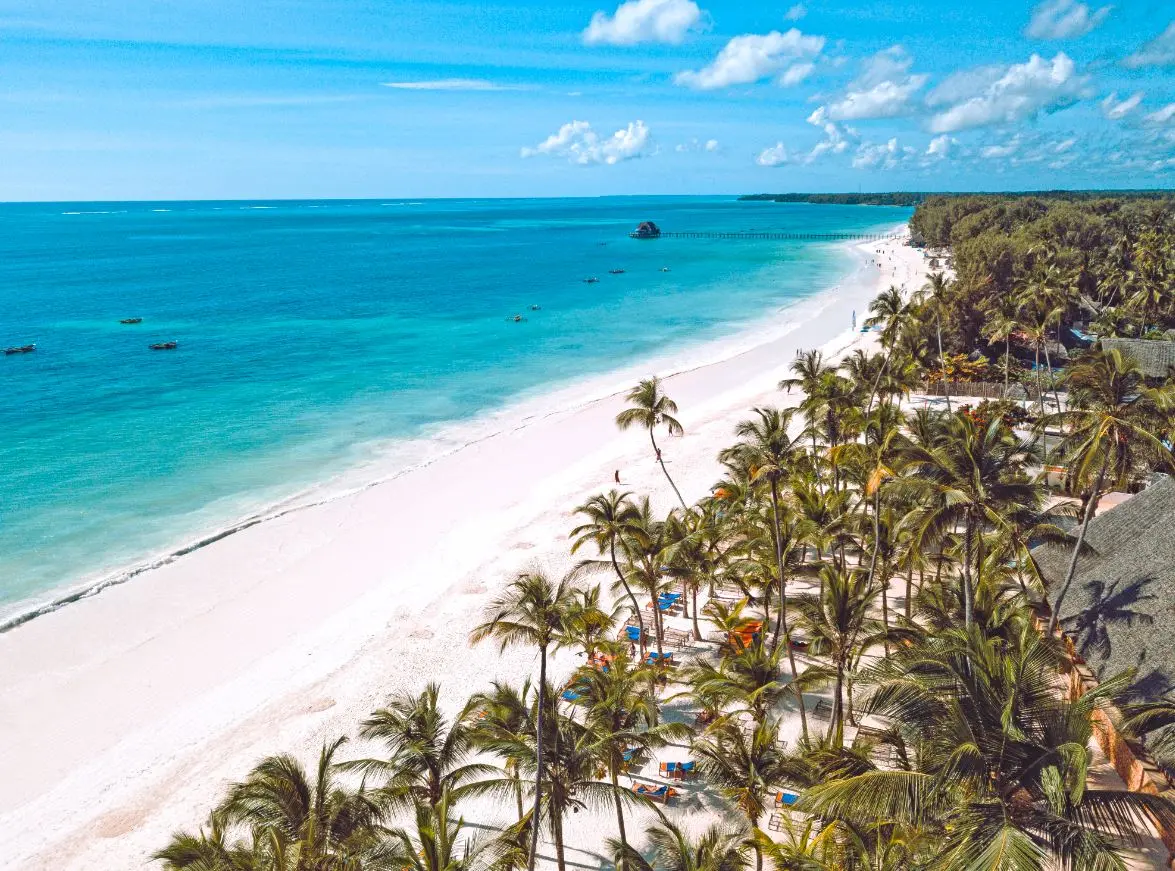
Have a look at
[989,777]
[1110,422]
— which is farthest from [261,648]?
[1110,422]

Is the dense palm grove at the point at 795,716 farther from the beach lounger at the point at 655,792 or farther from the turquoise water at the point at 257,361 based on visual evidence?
the turquoise water at the point at 257,361

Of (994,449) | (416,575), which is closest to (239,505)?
(416,575)

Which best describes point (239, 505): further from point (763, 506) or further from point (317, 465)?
point (763, 506)

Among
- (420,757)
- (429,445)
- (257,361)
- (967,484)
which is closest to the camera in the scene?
(420,757)

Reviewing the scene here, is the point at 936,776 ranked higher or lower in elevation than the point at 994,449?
lower

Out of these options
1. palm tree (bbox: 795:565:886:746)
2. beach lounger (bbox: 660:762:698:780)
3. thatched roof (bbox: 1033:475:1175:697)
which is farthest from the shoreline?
thatched roof (bbox: 1033:475:1175:697)

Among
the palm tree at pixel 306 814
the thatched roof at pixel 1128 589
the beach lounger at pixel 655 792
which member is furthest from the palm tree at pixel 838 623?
the palm tree at pixel 306 814

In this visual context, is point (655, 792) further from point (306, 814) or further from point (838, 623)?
point (306, 814)
